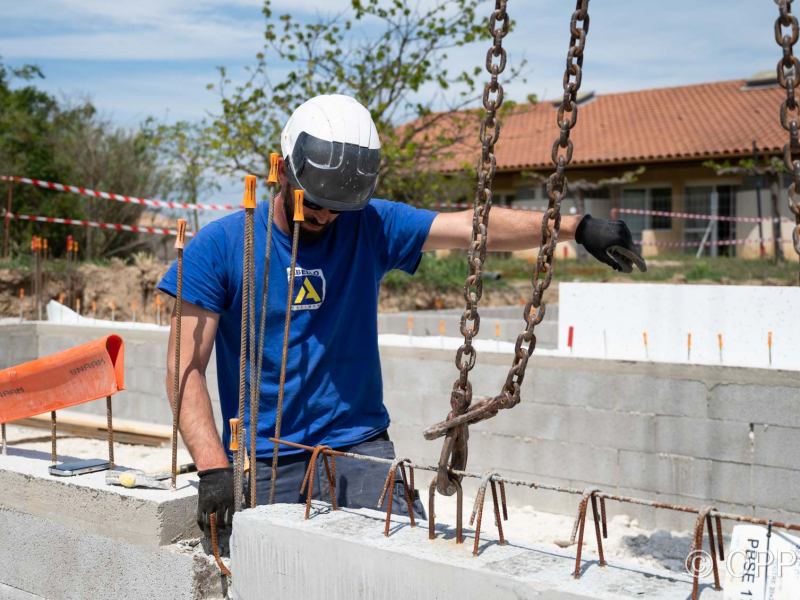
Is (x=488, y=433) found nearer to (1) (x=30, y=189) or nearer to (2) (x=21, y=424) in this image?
(2) (x=21, y=424)

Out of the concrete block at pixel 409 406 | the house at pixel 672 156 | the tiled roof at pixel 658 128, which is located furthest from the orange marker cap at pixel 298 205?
the house at pixel 672 156

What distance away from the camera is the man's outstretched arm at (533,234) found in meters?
2.48

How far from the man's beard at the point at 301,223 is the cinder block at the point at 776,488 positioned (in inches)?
141

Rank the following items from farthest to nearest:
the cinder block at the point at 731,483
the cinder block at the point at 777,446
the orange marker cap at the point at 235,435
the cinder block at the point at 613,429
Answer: the cinder block at the point at 613,429 < the cinder block at the point at 731,483 < the cinder block at the point at 777,446 < the orange marker cap at the point at 235,435

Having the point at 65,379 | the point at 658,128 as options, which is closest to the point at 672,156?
the point at 658,128

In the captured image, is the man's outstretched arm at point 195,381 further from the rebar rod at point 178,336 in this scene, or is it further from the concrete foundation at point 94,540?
the concrete foundation at point 94,540

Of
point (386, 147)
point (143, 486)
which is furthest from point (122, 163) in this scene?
point (143, 486)

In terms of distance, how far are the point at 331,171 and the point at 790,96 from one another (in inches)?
54.6

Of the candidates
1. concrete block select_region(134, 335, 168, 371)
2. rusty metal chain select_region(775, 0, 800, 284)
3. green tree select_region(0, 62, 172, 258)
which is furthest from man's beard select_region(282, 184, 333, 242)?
green tree select_region(0, 62, 172, 258)

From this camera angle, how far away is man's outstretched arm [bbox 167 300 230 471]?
277 centimetres

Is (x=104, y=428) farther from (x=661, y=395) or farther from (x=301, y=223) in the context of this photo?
(x=301, y=223)

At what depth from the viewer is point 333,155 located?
268 centimetres

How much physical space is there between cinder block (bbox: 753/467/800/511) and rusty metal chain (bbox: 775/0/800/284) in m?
3.76

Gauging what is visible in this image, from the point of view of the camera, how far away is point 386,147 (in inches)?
455
